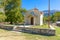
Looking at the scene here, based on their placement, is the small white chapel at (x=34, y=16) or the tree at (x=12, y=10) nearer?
the small white chapel at (x=34, y=16)

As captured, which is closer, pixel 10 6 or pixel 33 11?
pixel 33 11

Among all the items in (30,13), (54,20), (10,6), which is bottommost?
(54,20)

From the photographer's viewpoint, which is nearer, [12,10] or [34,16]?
[34,16]

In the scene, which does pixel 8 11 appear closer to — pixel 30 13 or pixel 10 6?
pixel 10 6

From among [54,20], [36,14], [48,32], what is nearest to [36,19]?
[36,14]

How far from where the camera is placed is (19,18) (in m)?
40.2

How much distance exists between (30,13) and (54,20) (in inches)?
1094

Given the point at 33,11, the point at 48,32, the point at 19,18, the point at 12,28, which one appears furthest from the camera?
the point at 19,18

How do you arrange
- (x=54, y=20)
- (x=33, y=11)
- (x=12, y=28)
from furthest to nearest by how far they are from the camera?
(x=54, y=20) → (x=33, y=11) → (x=12, y=28)

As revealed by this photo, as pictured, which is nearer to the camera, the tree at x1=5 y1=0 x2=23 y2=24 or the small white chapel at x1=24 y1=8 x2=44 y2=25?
the small white chapel at x1=24 y1=8 x2=44 y2=25

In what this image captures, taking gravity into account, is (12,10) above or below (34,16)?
above

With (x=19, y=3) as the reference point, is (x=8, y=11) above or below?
below

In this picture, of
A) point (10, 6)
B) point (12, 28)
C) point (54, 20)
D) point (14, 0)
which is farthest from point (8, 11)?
point (54, 20)

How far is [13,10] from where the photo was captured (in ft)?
123
